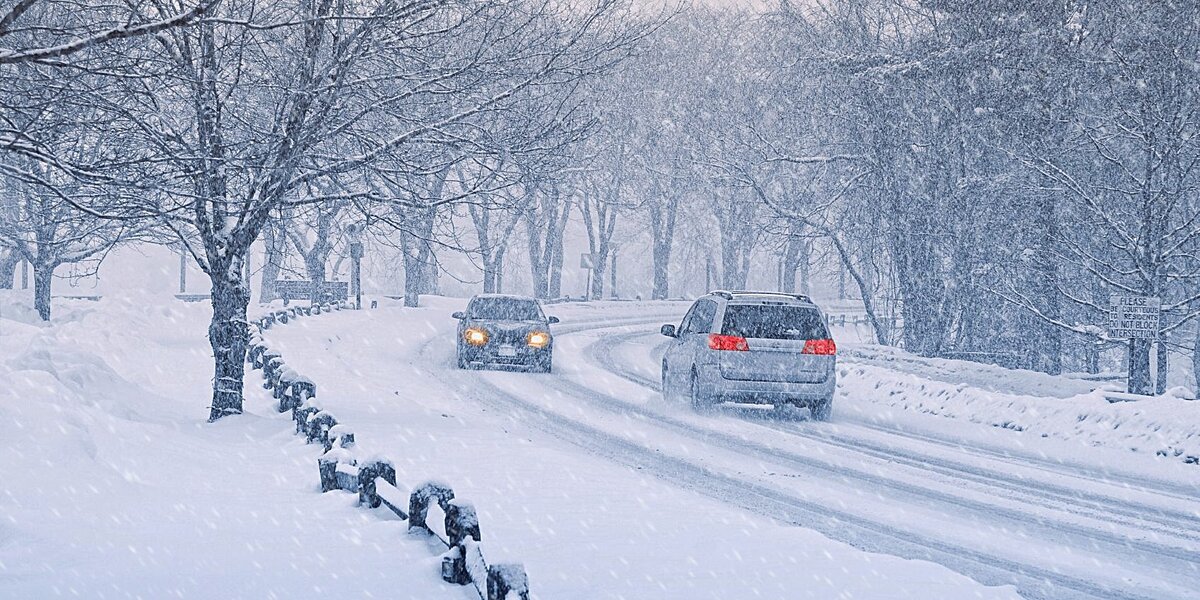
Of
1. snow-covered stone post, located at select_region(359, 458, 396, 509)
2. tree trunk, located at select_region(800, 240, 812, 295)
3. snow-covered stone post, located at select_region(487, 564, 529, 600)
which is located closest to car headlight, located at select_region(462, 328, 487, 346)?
snow-covered stone post, located at select_region(359, 458, 396, 509)

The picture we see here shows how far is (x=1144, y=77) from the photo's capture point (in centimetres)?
1991

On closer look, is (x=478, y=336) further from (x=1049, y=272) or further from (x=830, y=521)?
(x=830, y=521)

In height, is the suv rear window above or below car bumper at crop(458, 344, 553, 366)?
above

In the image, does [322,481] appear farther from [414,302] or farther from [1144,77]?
[414,302]

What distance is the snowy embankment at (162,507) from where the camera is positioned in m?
6.55

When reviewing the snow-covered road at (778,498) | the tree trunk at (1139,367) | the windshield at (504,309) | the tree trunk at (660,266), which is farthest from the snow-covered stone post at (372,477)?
the tree trunk at (660,266)

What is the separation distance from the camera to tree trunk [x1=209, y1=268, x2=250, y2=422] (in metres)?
13.9

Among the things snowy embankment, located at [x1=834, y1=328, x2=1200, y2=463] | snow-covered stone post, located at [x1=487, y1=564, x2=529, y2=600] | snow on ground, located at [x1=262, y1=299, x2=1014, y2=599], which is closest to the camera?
snow-covered stone post, located at [x1=487, y1=564, x2=529, y2=600]

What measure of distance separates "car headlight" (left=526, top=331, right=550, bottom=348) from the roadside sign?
11828 mm

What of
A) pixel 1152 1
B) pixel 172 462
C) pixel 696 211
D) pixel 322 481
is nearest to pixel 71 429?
pixel 172 462

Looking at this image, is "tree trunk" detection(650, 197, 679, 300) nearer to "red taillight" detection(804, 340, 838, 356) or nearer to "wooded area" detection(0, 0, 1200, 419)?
"wooded area" detection(0, 0, 1200, 419)

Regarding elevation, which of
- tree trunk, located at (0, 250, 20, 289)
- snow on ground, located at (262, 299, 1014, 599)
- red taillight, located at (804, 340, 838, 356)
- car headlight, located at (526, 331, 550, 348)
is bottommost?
snow on ground, located at (262, 299, 1014, 599)

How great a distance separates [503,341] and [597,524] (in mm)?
16272

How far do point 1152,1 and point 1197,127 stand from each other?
3224mm
